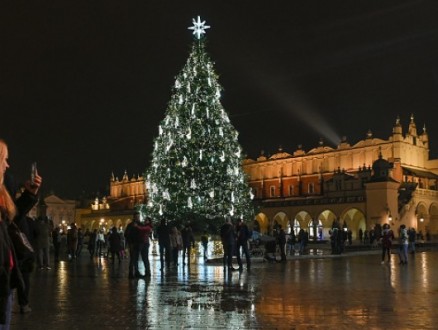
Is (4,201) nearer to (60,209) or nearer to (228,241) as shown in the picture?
(228,241)

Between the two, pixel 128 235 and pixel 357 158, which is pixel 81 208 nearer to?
pixel 357 158

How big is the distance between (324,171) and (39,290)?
267 feet

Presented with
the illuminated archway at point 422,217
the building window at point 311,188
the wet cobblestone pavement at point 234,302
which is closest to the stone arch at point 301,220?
the illuminated archway at point 422,217

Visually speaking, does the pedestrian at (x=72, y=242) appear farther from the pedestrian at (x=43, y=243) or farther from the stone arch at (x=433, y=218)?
the stone arch at (x=433, y=218)

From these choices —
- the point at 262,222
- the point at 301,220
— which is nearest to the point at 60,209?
the point at 262,222

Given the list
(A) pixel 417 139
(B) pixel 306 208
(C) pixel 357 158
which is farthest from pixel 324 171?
(B) pixel 306 208

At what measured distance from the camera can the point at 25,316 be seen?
878 centimetres

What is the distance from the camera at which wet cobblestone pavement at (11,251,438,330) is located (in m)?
8.14

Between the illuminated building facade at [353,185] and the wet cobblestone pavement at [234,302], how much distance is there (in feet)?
121

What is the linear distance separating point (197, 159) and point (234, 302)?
1910 cm

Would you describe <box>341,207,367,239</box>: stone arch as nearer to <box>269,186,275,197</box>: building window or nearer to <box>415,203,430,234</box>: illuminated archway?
<box>415,203,430,234</box>: illuminated archway

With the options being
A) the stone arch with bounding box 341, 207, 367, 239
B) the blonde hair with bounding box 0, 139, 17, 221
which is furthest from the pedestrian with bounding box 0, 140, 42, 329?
the stone arch with bounding box 341, 207, 367, 239

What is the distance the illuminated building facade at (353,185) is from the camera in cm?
5853

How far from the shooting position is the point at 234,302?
10375 millimetres
